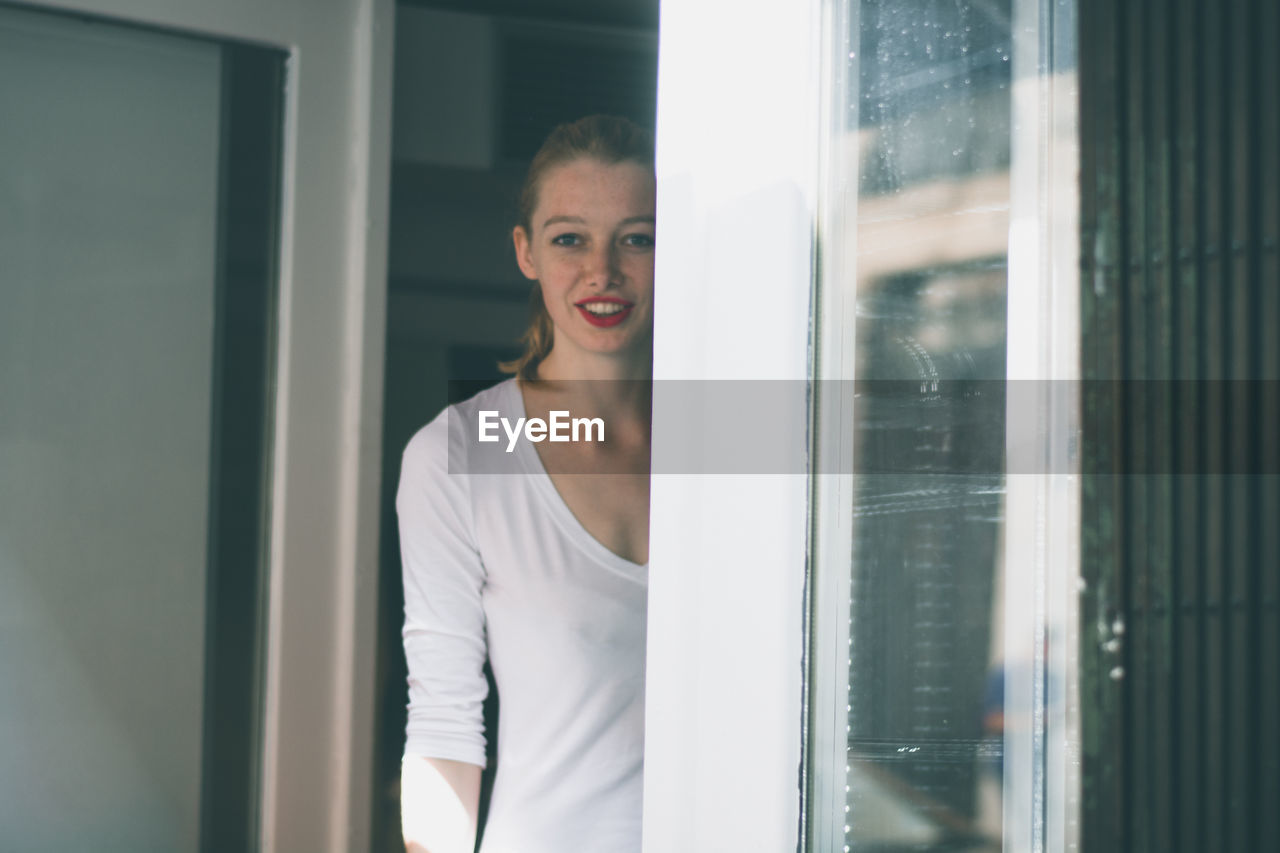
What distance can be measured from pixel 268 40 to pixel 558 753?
1.36 m

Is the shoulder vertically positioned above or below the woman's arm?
above

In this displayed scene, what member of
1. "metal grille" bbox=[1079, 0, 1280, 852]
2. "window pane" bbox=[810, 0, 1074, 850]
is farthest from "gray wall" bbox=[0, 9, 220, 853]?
"metal grille" bbox=[1079, 0, 1280, 852]

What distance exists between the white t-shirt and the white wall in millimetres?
552

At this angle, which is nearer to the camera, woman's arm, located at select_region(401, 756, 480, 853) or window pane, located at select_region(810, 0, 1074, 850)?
window pane, located at select_region(810, 0, 1074, 850)

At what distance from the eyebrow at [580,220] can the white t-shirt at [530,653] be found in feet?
1.15

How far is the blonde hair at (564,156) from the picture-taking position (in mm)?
1394

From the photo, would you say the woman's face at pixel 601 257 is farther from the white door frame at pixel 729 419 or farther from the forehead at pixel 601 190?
the white door frame at pixel 729 419

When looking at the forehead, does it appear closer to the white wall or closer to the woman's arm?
the white wall

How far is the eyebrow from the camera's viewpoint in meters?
1.34

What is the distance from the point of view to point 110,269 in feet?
5.80

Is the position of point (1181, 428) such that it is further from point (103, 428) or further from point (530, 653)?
point (103, 428)

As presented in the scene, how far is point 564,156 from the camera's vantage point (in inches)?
56.1

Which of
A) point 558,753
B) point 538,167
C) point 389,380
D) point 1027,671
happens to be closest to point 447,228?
point 389,380

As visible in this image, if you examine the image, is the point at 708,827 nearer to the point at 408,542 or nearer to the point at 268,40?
the point at 408,542
